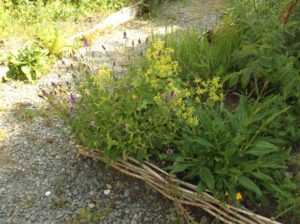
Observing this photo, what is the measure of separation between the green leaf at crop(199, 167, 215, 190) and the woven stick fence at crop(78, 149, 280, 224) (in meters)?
0.10

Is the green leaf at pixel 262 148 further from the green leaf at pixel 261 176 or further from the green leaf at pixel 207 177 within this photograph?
the green leaf at pixel 207 177

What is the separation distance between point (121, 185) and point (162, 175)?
419 millimetres

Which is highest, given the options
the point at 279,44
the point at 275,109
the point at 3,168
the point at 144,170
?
the point at 279,44

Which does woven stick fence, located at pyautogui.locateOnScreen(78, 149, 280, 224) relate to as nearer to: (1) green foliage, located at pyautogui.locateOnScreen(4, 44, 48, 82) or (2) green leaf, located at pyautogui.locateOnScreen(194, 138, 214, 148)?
(2) green leaf, located at pyautogui.locateOnScreen(194, 138, 214, 148)

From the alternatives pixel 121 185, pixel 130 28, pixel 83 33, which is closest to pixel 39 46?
pixel 83 33

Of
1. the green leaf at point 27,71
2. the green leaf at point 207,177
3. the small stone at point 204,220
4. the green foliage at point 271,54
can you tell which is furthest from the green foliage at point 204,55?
the green leaf at point 27,71

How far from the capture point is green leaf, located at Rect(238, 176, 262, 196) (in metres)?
2.46

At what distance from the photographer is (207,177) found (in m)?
2.59

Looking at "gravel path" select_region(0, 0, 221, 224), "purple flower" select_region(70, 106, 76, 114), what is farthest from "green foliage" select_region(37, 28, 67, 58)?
"purple flower" select_region(70, 106, 76, 114)

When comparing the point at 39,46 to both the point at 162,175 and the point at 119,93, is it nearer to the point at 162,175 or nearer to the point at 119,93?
the point at 119,93

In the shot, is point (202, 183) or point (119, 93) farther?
point (119, 93)

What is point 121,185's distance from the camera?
3.00m

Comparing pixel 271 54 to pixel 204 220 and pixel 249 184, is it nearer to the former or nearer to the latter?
pixel 249 184

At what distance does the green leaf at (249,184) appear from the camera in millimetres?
2461
